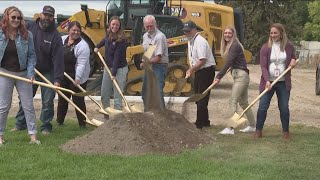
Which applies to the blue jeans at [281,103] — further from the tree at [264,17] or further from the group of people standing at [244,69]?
the tree at [264,17]

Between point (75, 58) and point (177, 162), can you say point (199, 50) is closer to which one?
point (75, 58)

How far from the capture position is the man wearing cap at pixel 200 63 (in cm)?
897

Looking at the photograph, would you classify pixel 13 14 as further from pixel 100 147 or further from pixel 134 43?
pixel 134 43

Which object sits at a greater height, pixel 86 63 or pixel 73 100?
pixel 86 63

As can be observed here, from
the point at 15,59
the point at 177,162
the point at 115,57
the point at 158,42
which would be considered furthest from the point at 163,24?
the point at 177,162

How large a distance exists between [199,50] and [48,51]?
231 cm

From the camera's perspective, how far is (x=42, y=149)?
728 cm

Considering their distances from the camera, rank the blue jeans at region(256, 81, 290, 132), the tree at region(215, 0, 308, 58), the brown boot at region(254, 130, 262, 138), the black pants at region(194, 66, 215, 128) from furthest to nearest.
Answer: the tree at region(215, 0, 308, 58) → the black pants at region(194, 66, 215, 128) → the brown boot at region(254, 130, 262, 138) → the blue jeans at region(256, 81, 290, 132)

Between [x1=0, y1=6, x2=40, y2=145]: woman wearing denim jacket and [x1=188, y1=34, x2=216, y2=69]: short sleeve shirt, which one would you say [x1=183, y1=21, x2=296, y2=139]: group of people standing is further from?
[x1=0, y1=6, x2=40, y2=145]: woman wearing denim jacket

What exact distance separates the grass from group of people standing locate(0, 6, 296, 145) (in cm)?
62

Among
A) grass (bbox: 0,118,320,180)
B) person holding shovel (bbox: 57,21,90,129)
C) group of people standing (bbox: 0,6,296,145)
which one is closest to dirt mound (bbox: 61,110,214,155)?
grass (bbox: 0,118,320,180)

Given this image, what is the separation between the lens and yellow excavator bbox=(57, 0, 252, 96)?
48.7 feet

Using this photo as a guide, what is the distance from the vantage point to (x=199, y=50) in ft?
29.4

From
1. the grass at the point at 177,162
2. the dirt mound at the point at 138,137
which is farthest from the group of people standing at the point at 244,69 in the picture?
the dirt mound at the point at 138,137
